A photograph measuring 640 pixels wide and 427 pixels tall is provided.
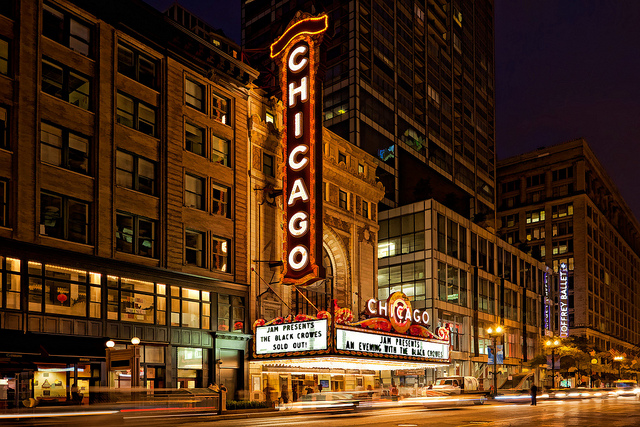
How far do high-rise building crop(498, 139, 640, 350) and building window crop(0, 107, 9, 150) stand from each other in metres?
108

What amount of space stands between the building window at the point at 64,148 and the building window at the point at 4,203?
237 centimetres

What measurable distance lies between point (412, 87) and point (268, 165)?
53138mm

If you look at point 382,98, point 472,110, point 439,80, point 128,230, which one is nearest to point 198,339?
point 128,230

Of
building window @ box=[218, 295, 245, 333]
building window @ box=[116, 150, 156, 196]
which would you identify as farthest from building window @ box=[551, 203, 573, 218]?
building window @ box=[116, 150, 156, 196]

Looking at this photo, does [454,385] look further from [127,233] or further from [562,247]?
[562,247]

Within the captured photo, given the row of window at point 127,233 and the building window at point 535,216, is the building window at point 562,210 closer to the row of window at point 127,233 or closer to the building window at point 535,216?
the building window at point 535,216

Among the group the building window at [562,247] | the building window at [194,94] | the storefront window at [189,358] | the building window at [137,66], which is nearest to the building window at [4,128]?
the building window at [137,66]

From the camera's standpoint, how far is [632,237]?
194 metres

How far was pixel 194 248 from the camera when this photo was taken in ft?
130

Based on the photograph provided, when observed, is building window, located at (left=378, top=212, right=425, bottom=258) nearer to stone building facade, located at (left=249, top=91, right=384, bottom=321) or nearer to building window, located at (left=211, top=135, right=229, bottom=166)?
stone building facade, located at (left=249, top=91, right=384, bottom=321)

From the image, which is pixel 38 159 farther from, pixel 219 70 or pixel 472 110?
pixel 472 110

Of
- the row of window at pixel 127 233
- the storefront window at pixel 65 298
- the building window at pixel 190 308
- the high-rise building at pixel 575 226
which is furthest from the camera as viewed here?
the high-rise building at pixel 575 226

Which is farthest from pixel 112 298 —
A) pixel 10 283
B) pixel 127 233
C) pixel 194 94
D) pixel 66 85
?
pixel 194 94

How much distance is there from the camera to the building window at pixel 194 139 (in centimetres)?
4047
